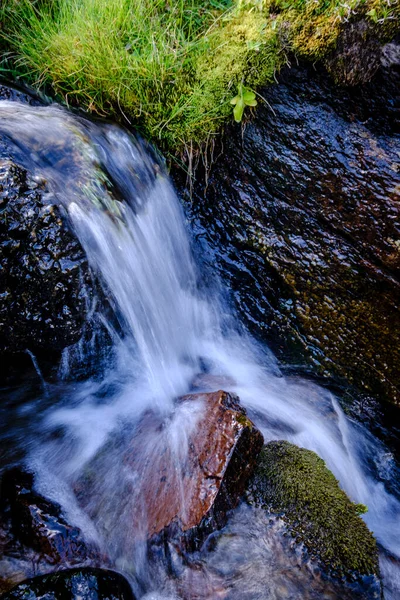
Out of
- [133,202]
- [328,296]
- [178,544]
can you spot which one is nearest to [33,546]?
[178,544]

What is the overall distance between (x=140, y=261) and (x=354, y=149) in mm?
1653

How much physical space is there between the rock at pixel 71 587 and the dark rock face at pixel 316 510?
0.75 m

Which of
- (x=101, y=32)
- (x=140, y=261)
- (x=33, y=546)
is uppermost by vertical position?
(x=101, y=32)

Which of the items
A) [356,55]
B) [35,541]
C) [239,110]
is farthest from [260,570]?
[356,55]

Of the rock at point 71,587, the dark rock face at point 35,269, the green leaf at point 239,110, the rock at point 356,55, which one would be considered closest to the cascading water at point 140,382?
the dark rock face at point 35,269

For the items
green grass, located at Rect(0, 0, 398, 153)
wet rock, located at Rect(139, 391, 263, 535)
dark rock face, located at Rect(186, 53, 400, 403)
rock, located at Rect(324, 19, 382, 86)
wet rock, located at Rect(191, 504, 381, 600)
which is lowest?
wet rock, located at Rect(191, 504, 381, 600)

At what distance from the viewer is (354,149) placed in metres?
2.85

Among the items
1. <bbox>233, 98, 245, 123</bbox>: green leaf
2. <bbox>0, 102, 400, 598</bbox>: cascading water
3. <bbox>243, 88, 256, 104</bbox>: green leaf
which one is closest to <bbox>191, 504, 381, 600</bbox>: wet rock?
<bbox>0, 102, 400, 598</bbox>: cascading water

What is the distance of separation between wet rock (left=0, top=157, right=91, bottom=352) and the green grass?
1292 mm

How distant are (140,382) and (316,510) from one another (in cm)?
134

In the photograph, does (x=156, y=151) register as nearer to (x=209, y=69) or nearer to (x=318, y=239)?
(x=209, y=69)

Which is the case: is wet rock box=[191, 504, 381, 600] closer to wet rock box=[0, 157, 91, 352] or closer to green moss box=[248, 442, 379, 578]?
green moss box=[248, 442, 379, 578]

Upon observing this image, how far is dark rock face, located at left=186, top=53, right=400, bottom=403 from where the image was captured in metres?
2.81

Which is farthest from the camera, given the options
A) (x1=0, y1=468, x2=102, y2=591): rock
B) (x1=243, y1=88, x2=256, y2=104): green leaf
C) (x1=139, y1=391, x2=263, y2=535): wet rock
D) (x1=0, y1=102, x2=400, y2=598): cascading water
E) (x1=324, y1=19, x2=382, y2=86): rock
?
(x1=243, y1=88, x2=256, y2=104): green leaf
